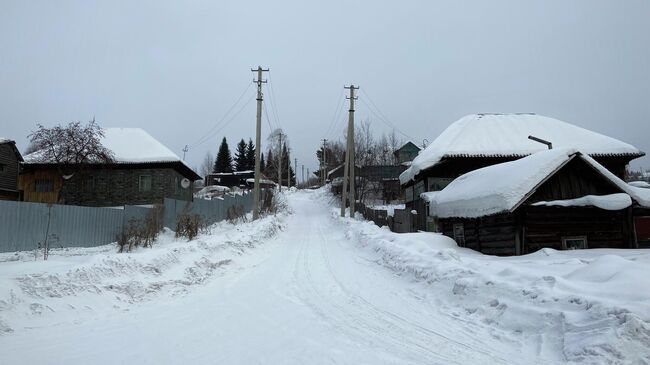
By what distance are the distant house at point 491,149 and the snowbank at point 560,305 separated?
18.8m

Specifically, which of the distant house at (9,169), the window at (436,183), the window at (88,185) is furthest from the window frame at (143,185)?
the window at (436,183)

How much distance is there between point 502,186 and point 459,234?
4485mm

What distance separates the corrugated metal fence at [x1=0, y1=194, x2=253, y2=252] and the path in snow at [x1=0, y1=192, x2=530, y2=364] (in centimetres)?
1043

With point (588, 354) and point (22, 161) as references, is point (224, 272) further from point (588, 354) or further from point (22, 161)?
point (22, 161)

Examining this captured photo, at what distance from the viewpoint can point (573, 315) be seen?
5.65m

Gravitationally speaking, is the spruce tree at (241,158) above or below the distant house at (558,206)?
above

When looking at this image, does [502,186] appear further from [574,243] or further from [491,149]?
[491,149]

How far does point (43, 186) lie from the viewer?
3666 centimetres

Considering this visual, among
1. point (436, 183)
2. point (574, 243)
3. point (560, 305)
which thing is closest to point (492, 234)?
point (574, 243)

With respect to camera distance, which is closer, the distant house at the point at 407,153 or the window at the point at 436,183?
the window at the point at 436,183

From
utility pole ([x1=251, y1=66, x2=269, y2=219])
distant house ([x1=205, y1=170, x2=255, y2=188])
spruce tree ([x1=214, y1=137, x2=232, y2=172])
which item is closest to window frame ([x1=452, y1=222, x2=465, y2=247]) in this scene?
utility pole ([x1=251, y1=66, x2=269, y2=219])

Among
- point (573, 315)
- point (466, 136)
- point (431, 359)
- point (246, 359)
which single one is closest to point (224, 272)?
point (246, 359)

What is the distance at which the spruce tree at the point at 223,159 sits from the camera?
93806 mm

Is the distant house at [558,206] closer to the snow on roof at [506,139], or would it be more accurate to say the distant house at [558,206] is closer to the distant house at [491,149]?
the snow on roof at [506,139]
